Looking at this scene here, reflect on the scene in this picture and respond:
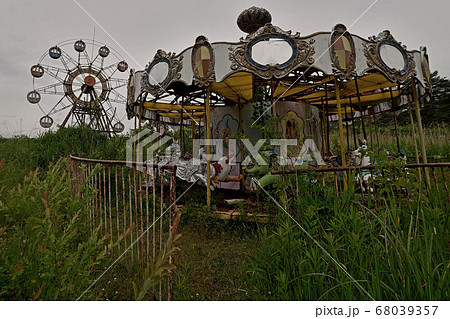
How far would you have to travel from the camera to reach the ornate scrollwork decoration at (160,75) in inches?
222

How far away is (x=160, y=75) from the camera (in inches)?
234

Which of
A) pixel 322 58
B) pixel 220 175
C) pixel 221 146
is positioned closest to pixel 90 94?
pixel 221 146

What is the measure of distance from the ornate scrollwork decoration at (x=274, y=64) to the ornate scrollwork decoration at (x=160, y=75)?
1.51m

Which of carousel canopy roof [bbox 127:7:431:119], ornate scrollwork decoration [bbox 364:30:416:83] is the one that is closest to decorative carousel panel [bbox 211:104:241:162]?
carousel canopy roof [bbox 127:7:431:119]

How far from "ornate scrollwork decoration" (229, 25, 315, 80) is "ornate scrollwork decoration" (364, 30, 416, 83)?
4.34 feet

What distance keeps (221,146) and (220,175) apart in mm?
2089

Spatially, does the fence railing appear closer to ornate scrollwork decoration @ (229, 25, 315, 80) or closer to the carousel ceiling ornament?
ornate scrollwork decoration @ (229, 25, 315, 80)

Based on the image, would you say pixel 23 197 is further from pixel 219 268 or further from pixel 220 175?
pixel 220 175

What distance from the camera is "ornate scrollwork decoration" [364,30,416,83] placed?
5086 mm

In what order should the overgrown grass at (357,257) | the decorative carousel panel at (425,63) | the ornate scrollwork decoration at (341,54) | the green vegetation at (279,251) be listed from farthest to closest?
the decorative carousel panel at (425,63), the ornate scrollwork decoration at (341,54), the overgrown grass at (357,257), the green vegetation at (279,251)

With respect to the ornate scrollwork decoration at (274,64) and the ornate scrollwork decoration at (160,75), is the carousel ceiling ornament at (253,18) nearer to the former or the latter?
the ornate scrollwork decoration at (274,64)

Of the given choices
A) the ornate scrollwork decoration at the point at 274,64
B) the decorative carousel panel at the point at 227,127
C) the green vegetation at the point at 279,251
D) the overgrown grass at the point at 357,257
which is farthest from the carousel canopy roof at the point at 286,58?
the overgrown grass at the point at 357,257

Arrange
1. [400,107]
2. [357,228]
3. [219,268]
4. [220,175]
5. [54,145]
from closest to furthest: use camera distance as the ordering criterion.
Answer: [357,228]
[219,268]
[220,175]
[400,107]
[54,145]

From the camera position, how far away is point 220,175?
633 cm
